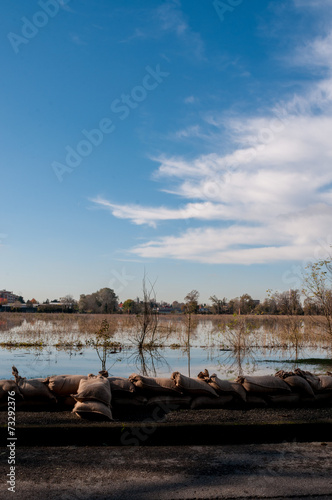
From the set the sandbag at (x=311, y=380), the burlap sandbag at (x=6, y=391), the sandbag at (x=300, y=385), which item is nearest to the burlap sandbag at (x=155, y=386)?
the burlap sandbag at (x=6, y=391)

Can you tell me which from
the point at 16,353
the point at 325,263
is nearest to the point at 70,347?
the point at 16,353

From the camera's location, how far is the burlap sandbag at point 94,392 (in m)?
3.94

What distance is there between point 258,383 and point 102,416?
164 cm

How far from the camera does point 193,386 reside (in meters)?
4.36

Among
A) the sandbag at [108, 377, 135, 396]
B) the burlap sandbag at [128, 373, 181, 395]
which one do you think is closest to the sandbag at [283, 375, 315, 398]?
the burlap sandbag at [128, 373, 181, 395]

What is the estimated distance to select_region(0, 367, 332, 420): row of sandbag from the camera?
13.6ft

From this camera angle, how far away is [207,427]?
11.8 feet

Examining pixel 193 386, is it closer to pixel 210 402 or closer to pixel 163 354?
pixel 210 402

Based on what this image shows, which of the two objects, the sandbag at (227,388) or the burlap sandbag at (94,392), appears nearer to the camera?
the burlap sandbag at (94,392)

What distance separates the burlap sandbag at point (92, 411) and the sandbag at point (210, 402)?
2.96 ft

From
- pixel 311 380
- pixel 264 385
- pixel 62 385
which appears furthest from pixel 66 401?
pixel 311 380

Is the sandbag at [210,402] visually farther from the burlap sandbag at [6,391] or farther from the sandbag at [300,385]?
the burlap sandbag at [6,391]

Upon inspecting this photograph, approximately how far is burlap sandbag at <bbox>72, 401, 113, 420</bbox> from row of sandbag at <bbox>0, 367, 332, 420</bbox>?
0.04ft

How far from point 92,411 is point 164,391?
2.70 ft
